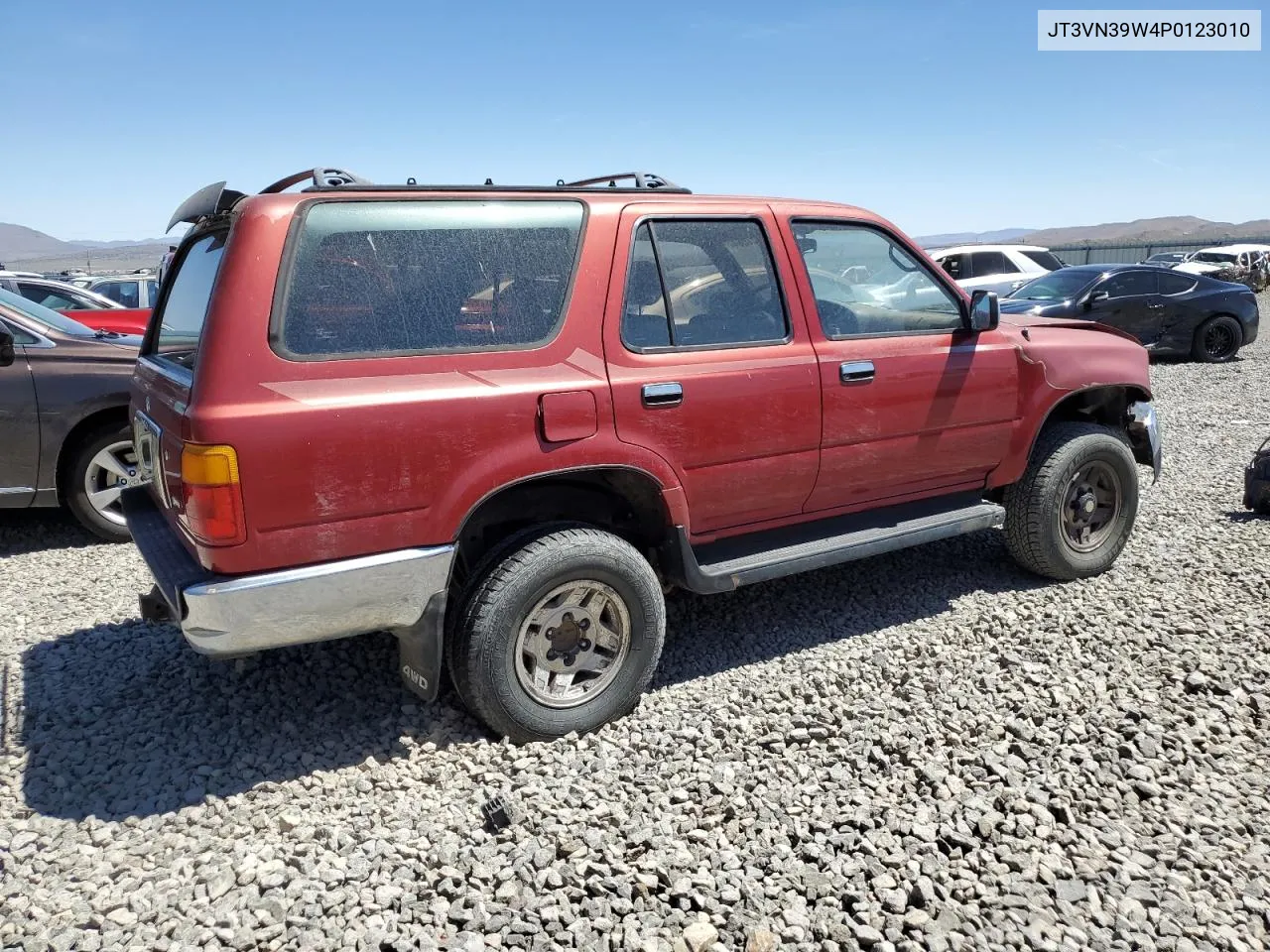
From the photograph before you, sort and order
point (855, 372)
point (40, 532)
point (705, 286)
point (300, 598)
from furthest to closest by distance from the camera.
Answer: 1. point (40, 532)
2. point (855, 372)
3. point (705, 286)
4. point (300, 598)

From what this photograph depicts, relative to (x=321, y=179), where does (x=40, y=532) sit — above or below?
below

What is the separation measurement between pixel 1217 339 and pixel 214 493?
15.3 metres

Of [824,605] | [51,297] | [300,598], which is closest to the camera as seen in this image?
[300,598]

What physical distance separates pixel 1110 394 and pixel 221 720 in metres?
4.67

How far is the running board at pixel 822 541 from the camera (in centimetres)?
375

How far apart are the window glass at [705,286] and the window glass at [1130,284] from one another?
1168cm

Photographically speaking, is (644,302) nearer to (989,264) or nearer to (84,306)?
(84,306)

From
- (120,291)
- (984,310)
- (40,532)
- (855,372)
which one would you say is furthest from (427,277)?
(120,291)

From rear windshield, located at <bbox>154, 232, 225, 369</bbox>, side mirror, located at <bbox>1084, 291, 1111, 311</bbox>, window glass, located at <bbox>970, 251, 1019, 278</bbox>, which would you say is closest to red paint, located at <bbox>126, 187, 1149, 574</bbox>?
rear windshield, located at <bbox>154, 232, 225, 369</bbox>

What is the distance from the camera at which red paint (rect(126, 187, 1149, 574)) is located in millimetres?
2912

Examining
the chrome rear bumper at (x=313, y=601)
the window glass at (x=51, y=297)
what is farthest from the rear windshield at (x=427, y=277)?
the window glass at (x=51, y=297)

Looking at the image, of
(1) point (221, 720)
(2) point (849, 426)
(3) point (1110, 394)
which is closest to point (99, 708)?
(1) point (221, 720)

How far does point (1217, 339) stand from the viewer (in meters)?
14.2

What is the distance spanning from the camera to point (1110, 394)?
512 cm
